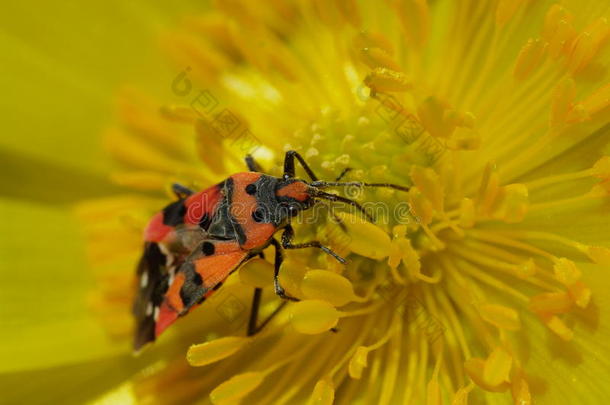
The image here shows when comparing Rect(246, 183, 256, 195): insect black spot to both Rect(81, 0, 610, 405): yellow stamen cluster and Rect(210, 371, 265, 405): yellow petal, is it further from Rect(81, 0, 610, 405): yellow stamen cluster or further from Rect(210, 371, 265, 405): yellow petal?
Rect(210, 371, 265, 405): yellow petal

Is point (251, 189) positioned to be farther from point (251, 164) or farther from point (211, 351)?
point (211, 351)

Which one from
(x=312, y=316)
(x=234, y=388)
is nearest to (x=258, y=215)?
(x=312, y=316)

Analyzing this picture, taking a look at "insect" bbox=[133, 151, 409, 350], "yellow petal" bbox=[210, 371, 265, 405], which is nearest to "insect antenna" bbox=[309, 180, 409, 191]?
"insect" bbox=[133, 151, 409, 350]

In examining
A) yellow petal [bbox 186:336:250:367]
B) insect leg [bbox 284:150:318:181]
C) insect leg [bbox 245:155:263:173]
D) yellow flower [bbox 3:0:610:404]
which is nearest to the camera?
yellow flower [bbox 3:0:610:404]

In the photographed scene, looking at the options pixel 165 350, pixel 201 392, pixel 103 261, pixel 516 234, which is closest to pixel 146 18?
pixel 103 261

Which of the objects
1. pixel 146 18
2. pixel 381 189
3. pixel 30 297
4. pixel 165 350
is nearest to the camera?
pixel 381 189

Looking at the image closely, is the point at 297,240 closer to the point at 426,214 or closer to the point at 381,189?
the point at 381,189
